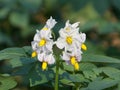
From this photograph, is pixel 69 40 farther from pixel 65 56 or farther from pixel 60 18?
pixel 60 18

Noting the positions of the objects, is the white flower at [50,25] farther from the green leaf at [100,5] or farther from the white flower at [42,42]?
the green leaf at [100,5]

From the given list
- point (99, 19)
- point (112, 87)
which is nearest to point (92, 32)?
point (99, 19)

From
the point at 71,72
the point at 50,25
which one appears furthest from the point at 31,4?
the point at 50,25

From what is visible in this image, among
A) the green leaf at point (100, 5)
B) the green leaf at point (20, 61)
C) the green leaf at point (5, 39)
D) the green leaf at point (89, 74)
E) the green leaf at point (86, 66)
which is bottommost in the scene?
the green leaf at point (89, 74)

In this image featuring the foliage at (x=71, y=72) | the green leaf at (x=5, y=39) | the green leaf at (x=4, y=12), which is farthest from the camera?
the green leaf at (x=4, y=12)

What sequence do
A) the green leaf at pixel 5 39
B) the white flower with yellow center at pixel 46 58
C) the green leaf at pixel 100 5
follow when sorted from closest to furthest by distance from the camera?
1. the white flower with yellow center at pixel 46 58
2. the green leaf at pixel 100 5
3. the green leaf at pixel 5 39

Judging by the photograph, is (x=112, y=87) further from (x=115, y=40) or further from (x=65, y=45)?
(x=115, y=40)

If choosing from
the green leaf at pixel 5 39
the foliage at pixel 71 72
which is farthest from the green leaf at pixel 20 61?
the green leaf at pixel 5 39

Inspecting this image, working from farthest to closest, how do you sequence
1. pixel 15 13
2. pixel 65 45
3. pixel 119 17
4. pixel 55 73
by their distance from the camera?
pixel 119 17, pixel 15 13, pixel 55 73, pixel 65 45
